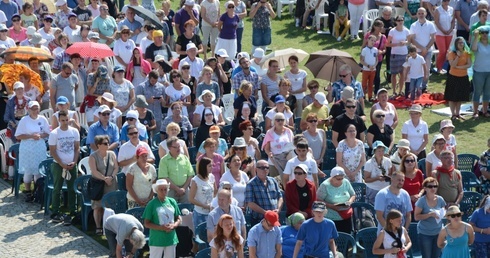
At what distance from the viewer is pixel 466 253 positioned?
48.8 feet

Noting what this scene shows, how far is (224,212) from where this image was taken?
1482 cm

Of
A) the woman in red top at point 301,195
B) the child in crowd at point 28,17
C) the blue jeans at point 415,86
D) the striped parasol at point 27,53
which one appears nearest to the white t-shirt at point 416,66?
the blue jeans at point 415,86

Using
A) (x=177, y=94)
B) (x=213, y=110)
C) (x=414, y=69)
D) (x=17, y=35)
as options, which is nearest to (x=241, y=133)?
(x=213, y=110)

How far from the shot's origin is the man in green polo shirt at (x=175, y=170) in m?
16.2

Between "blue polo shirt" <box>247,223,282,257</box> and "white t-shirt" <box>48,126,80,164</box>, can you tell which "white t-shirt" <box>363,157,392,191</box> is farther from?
"white t-shirt" <box>48,126,80,164</box>

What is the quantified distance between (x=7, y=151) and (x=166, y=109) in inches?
108

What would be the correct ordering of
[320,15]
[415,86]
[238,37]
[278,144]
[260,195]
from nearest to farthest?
[260,195], [278,144], [415,86], [238,37], [320,15]

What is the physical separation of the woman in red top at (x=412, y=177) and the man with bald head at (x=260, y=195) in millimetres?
1963

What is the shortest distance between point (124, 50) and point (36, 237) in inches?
249

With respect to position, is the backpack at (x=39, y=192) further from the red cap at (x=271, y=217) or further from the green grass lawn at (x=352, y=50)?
the green grass lawn at (x=352, y=50)

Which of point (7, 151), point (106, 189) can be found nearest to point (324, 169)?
point (106, 189)

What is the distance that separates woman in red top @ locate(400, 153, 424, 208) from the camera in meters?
16.1

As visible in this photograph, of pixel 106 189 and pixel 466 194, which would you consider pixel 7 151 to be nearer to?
pixel 106 189

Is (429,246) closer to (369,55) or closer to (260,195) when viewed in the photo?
(260,195)
